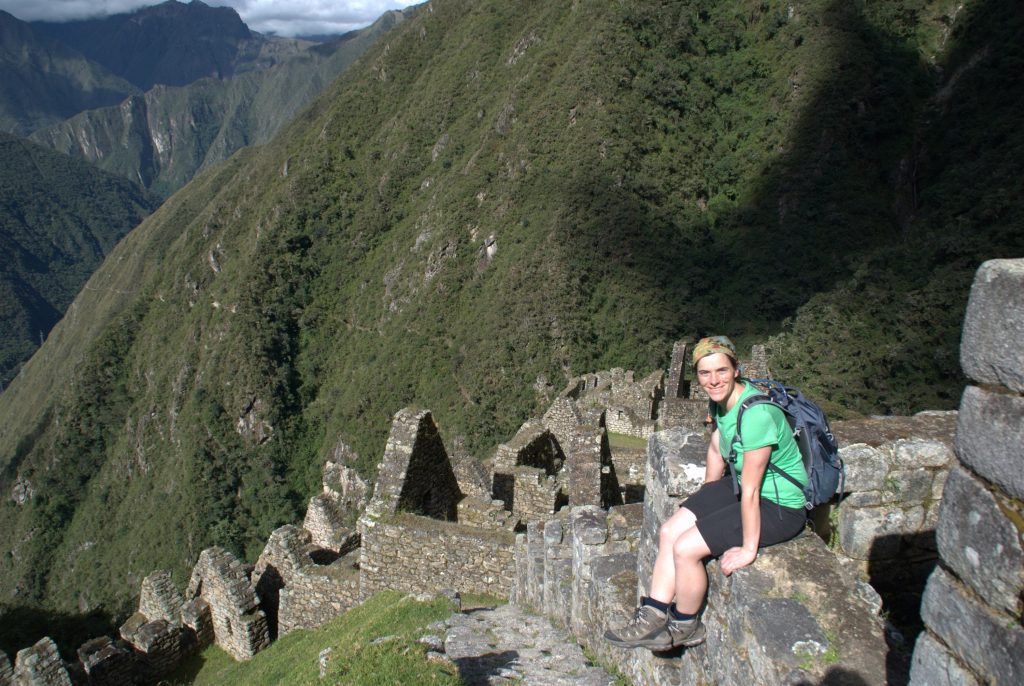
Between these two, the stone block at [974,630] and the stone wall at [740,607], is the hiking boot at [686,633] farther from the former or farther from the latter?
the stone block at [974,630]

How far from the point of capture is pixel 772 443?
11.3 feet

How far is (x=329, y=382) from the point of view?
355ft

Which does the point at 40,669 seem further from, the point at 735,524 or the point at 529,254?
the point at 529,254

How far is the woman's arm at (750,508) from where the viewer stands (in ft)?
11.1

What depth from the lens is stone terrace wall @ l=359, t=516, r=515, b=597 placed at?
25.9ft

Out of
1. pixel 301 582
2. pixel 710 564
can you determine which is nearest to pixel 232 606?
pixel 301 582

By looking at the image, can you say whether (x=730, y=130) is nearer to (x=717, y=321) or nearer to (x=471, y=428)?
(x=717, y=321)

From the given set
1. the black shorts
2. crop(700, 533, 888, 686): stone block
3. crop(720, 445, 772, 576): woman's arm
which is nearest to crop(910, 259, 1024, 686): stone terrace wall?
crop(700, 533, 888, 686): stone block

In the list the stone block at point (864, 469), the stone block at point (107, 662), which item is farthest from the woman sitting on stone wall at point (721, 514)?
the stone block at point (107, 662)

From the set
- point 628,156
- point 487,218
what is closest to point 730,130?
point 628,156

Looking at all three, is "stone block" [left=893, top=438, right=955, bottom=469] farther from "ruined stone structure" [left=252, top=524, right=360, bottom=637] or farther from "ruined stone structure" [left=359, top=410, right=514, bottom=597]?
"ruined stone structure" [left=252, top=524, right=360, bottom=637]

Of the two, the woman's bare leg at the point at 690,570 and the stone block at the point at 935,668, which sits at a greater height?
the stone block at the point at 935,668

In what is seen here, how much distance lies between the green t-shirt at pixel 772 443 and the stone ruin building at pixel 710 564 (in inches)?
11.8

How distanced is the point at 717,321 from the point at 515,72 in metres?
80.7
